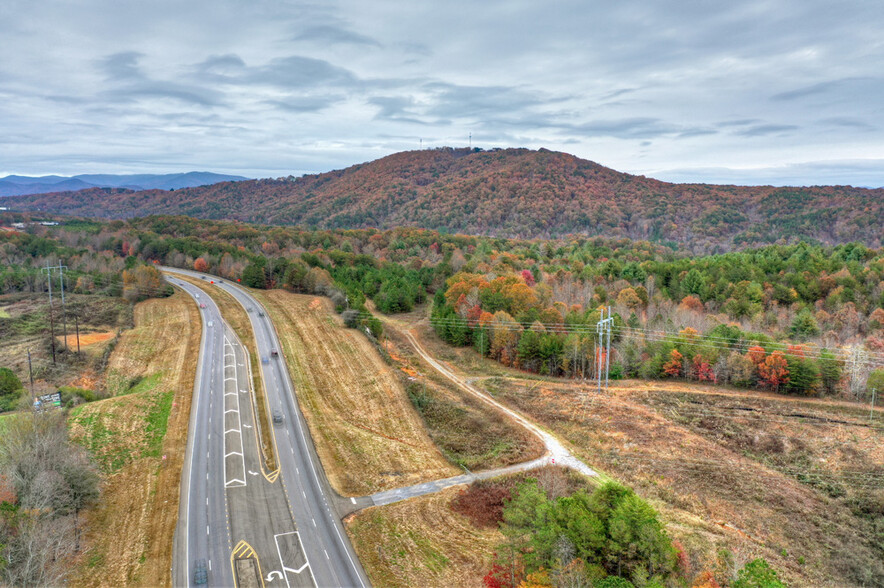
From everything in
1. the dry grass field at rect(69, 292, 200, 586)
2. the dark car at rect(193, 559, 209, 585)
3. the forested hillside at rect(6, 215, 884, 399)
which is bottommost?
the dark car at rect(193, 559, 209, 585)

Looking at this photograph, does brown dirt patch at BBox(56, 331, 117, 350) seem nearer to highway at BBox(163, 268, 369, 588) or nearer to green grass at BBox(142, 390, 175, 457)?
highway at BBox(163, 268, 369, 588)

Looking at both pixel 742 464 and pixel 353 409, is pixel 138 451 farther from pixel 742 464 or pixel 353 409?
pixel 742 464

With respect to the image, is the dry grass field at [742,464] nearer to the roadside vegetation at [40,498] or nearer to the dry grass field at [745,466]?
the dry grass field at [745,466]

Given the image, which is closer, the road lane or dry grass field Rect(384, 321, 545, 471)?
the road lane

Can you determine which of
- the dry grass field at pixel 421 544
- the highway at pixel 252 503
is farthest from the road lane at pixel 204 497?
the dry grass field at pixel 421 544

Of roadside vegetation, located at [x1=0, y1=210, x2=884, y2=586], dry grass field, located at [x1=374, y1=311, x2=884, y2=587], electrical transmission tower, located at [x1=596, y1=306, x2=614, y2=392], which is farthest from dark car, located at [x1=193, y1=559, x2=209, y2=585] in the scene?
electrical transmission tower, located at [x1=596, y1=306, x2=614, y2=392]

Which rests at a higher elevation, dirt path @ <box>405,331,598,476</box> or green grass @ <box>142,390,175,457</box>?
green grass @ <box>142,390,175,457</box>

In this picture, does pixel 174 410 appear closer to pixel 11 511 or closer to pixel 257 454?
pixel 257 454
